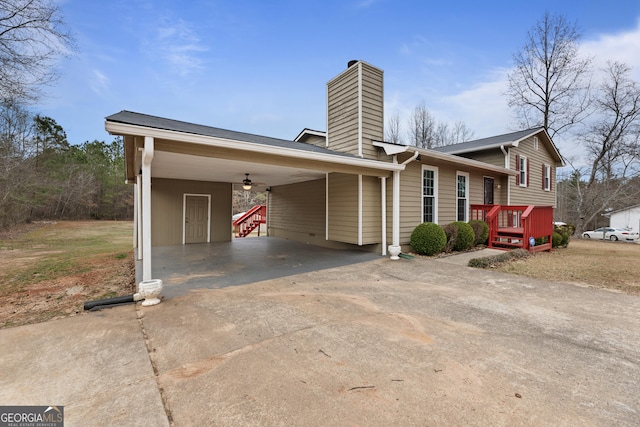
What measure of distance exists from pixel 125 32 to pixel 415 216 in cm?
1156

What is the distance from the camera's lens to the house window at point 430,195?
8.41 meters

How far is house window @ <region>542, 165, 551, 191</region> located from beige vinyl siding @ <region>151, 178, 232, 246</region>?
15282mm

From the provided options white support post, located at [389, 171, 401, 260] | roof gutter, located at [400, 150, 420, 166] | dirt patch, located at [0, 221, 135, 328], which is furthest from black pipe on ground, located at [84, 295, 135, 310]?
roof gutter, located at [400, 150, 420, 166]

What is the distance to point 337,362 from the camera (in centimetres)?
232

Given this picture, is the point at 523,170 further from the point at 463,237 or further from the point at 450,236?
the point at 450,236

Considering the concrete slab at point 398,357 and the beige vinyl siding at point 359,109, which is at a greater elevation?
the beige vinyl siding at point 359,109

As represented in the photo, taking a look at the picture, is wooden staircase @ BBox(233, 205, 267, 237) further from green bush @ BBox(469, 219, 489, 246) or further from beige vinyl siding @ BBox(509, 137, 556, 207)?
beige vinyl siding @ BBox(509, 137, 556, 207)

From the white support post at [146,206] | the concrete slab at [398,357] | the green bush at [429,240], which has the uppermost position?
the white support post at [146,206]

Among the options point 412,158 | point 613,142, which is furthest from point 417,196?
point 613,142

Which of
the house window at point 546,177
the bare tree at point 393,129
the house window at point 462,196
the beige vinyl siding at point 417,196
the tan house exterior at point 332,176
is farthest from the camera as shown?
the bare tree at point 393,129

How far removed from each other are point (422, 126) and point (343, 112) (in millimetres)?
18129

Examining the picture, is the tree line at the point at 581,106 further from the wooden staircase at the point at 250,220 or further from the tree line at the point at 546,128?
the wooden staircase at the point at 250,220

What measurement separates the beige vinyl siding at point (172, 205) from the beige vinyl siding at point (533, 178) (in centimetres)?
1198

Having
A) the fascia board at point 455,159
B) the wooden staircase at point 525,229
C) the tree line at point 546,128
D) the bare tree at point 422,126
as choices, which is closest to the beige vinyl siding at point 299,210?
the fascia board at point 455,159
